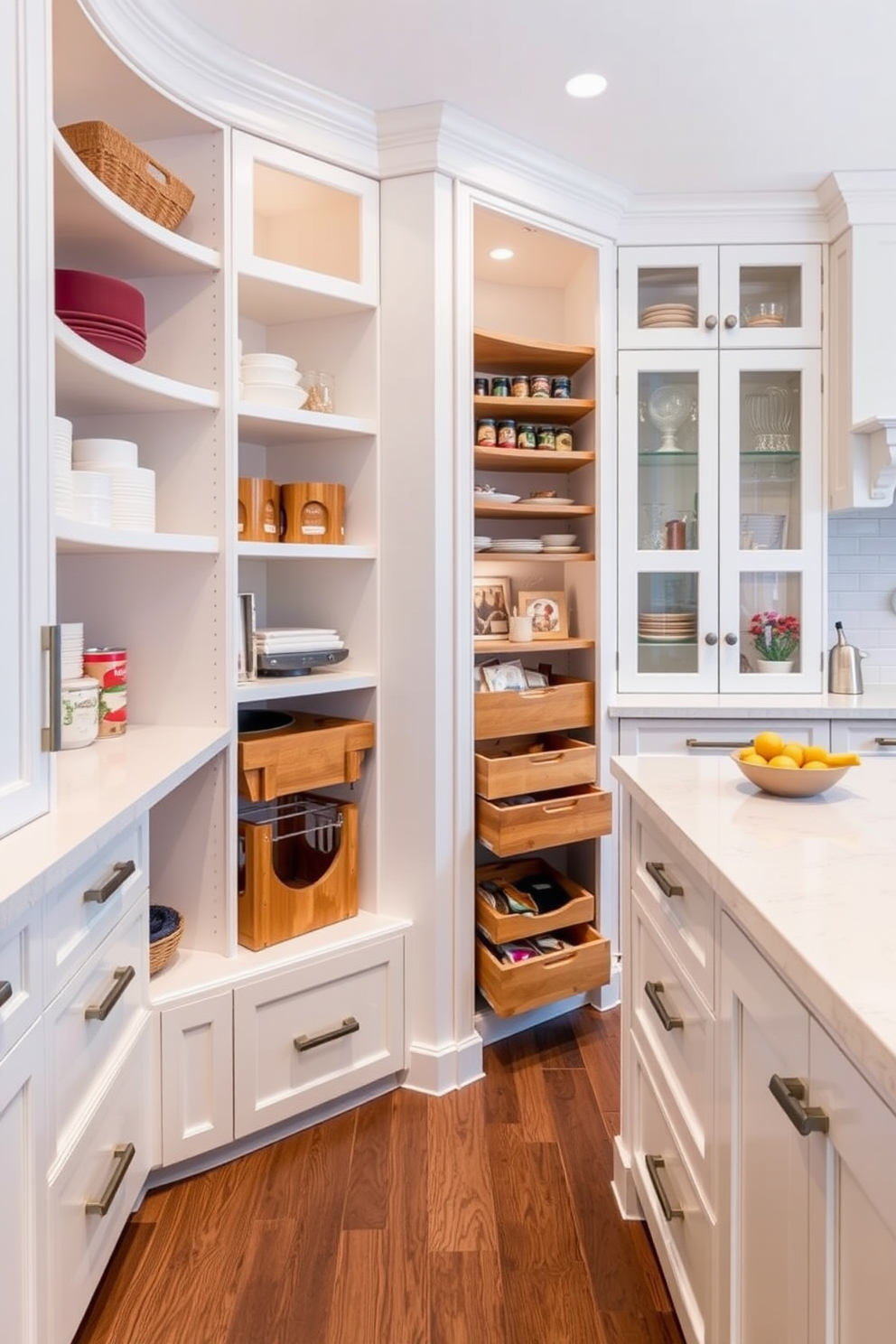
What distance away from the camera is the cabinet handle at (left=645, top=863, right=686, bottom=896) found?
1.42 meters

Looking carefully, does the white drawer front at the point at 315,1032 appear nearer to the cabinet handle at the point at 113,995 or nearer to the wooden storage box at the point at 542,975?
the wooden storage box at the point at 542,975

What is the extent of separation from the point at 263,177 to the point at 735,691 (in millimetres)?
2050

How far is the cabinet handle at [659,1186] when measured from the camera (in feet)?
4.82

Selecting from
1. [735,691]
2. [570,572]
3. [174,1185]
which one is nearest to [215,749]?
[174,1185]

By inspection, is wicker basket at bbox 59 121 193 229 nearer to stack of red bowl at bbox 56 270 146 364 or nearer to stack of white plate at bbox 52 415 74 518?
stack of red bowl at bbox 56 270 146 364

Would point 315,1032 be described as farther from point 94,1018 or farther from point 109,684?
point 109,684

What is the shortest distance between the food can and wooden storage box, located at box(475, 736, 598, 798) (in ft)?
3.09

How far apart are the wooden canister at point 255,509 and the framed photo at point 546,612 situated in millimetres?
891

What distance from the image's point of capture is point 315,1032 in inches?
85.0

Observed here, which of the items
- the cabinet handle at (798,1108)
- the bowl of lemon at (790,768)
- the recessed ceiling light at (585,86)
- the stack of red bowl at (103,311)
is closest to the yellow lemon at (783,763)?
the bowl of lemon at (790,768)

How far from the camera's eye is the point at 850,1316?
83 cm

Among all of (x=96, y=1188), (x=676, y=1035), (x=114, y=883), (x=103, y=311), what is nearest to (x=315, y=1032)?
(x=96, y=1188)

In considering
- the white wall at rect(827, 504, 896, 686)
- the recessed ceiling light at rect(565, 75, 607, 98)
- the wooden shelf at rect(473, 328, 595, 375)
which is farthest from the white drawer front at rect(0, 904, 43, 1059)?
the white wall at rect(827, 504, 896, 686)

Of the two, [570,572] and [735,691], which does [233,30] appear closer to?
[570,572]
